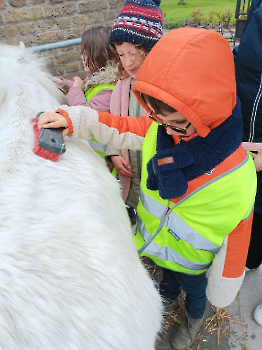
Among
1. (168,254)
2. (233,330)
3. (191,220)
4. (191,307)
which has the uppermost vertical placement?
(191,220)

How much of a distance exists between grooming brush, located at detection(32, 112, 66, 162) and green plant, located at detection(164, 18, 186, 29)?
Answer: 830 centimetres

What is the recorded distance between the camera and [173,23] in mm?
7980

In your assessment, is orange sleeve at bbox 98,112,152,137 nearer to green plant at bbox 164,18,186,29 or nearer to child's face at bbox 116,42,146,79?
child's face at bbox 116,42,146,79

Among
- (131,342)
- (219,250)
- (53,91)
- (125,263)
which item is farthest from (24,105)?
(219,250)

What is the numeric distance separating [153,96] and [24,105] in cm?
46

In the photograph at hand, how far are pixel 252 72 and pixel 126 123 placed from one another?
0.61 m

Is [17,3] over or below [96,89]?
over

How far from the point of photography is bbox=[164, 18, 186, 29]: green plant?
25.5 feet

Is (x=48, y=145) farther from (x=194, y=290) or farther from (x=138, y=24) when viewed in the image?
(x=194, y=290)

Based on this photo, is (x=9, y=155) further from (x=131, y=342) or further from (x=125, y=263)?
(x=131, y=342)

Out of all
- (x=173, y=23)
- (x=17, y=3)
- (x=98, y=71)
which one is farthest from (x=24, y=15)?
(x=173, y=23)

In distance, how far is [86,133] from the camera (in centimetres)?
95

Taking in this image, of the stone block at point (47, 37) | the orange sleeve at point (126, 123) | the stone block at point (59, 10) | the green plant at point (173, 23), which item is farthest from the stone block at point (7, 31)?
the green plant at point (173, 23)

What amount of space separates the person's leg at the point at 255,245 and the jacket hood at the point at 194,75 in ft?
3.19
